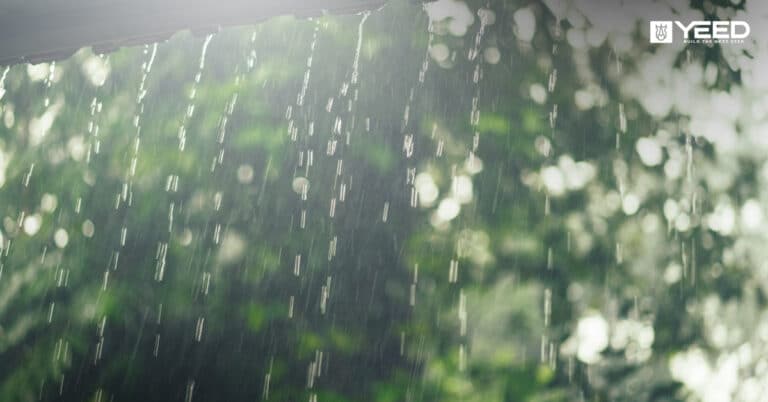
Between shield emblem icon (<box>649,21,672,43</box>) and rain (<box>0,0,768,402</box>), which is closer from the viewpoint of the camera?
rain (<box>0,0,768,402</box>)

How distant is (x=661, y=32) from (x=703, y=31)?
1.09 feet

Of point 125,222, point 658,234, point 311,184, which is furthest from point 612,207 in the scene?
point 125,222

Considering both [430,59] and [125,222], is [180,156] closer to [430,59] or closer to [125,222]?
[125,222]

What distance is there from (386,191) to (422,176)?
0.31 m

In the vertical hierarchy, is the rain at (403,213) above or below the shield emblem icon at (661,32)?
below

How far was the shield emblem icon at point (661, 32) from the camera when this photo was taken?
3.72 meters

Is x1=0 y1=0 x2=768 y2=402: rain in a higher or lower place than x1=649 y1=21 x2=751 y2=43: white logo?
lower

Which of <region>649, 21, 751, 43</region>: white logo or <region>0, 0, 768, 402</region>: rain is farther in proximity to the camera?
<region>649, 21, 751, 43</region>: white logo

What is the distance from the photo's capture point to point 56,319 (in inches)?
133

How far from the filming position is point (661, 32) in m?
3.74

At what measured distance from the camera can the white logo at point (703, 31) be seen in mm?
3729

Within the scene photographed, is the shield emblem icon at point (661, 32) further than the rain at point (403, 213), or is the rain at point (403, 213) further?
the shield emblem icon at point (661, 32)

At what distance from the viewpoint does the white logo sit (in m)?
3.73

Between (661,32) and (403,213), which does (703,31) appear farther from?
(403,213)
